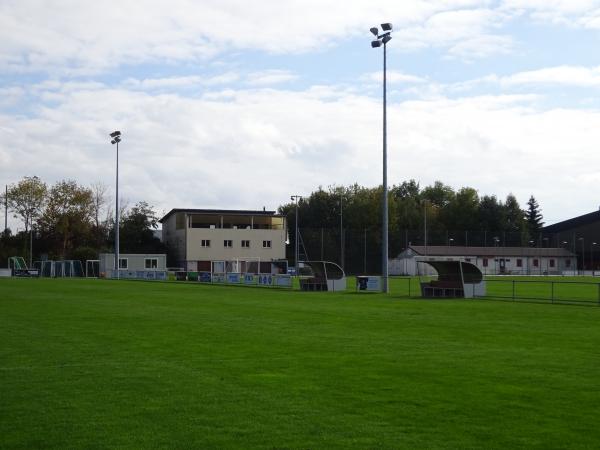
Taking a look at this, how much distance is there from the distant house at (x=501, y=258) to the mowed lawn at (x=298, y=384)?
8519cm

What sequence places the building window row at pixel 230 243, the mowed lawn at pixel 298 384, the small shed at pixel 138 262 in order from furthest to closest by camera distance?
the building window row at pixel 230 243 → the small shed at pixel 138 262 → the mowed lawn at pixel 298 384

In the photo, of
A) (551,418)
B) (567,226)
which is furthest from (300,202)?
(551,418)

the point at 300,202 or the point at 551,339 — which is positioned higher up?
the point at 300,202

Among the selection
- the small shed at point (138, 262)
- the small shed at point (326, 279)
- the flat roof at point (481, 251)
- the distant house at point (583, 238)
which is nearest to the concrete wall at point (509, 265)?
the flat roof at point (481, 251)

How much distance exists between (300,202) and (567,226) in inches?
1644

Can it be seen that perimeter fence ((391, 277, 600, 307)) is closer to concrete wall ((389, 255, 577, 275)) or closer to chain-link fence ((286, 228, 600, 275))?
chain-link fence ((286, 228, 600, 275))

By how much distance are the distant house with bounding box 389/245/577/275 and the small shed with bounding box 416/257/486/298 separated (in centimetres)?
6729

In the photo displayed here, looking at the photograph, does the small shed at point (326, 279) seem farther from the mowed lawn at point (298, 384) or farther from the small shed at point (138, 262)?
the small shed at point (138, 262)

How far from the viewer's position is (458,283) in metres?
36.4

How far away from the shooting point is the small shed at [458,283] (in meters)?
36.2

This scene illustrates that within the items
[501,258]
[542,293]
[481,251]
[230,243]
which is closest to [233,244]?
[230,243]

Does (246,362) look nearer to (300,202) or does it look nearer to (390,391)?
(390,391)

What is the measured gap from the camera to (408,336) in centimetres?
1803

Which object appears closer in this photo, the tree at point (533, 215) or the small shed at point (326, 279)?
the small shed at point (326, 279)
